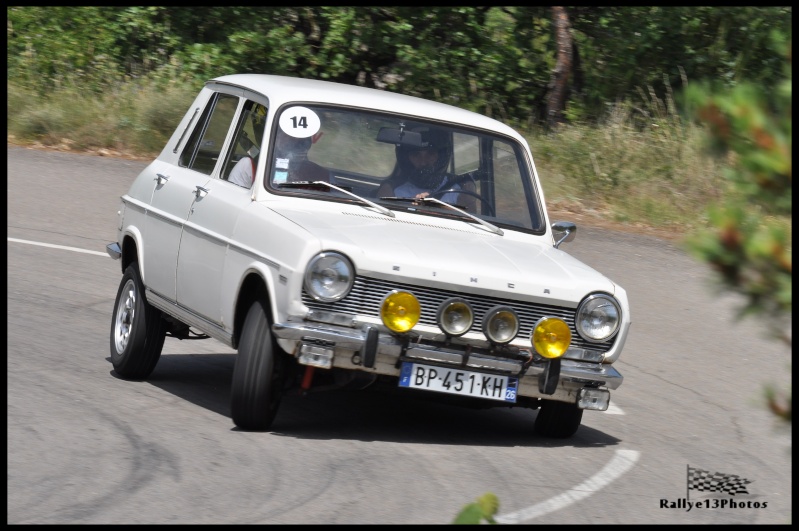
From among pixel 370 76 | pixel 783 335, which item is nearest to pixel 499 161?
pixel 783 335

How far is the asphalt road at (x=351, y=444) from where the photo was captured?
5.20 metres

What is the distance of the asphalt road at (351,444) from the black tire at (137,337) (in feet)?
0.37

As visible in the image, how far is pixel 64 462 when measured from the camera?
5.59m

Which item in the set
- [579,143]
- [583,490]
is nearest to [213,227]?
[583,490]

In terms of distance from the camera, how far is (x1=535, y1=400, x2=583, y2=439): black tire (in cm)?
691

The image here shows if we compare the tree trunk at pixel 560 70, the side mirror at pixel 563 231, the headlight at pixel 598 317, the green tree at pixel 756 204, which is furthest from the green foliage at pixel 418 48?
the green tree at pixel 756 204

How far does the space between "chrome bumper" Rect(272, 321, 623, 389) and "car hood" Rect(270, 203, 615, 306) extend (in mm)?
318

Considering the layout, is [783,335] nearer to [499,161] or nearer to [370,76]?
[499,161]

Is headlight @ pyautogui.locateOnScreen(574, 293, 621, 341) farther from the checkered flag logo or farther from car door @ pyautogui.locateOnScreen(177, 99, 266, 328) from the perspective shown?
car door @ pyautogui.locateOnScreen(177, 99, 266, 328)

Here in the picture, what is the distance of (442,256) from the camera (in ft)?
20.5

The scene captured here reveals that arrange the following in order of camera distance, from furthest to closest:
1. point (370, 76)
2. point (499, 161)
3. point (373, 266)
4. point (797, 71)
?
point (370, 76)
point (499, 161)
point (373, 266)
point (797, 71)

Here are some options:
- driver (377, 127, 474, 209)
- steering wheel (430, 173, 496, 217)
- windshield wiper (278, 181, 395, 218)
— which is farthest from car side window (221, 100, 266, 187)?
steering wheel (430, 173, 496, 217)

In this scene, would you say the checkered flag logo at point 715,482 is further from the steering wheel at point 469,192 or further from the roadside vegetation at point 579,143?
the roadside vegetation at point 579,143

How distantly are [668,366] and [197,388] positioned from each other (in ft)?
12.8
